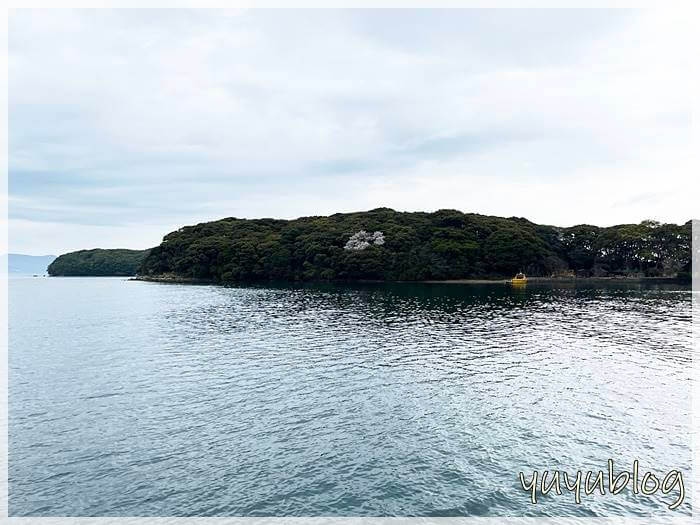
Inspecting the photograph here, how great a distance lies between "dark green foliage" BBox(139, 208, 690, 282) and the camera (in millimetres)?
132125

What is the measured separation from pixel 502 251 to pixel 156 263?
138 meters

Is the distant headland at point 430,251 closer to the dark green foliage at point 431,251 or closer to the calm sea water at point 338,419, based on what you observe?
the dark green foliage at point 431,251

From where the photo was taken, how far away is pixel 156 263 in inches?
6860

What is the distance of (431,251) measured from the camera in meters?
137

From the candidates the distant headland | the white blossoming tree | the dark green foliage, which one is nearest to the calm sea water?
the dark green foliage

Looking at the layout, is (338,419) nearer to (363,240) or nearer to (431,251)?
(431,251)

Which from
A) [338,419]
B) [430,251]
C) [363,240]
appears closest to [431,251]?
[430,251]

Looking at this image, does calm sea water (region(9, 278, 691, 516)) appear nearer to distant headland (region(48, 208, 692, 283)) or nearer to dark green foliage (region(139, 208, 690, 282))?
dark green foliage (region(139, 208, 690, 282))

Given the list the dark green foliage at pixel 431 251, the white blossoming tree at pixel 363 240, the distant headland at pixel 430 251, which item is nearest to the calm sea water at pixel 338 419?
the dark green foliage at pixel 431 251

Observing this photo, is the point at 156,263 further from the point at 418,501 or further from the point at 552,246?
the point at 418,501

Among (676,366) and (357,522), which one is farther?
(676,366)

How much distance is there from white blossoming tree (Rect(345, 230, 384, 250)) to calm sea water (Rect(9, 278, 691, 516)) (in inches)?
3817

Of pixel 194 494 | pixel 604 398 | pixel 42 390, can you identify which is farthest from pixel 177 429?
pixel 604 398

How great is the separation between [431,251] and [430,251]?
332 millimetres
